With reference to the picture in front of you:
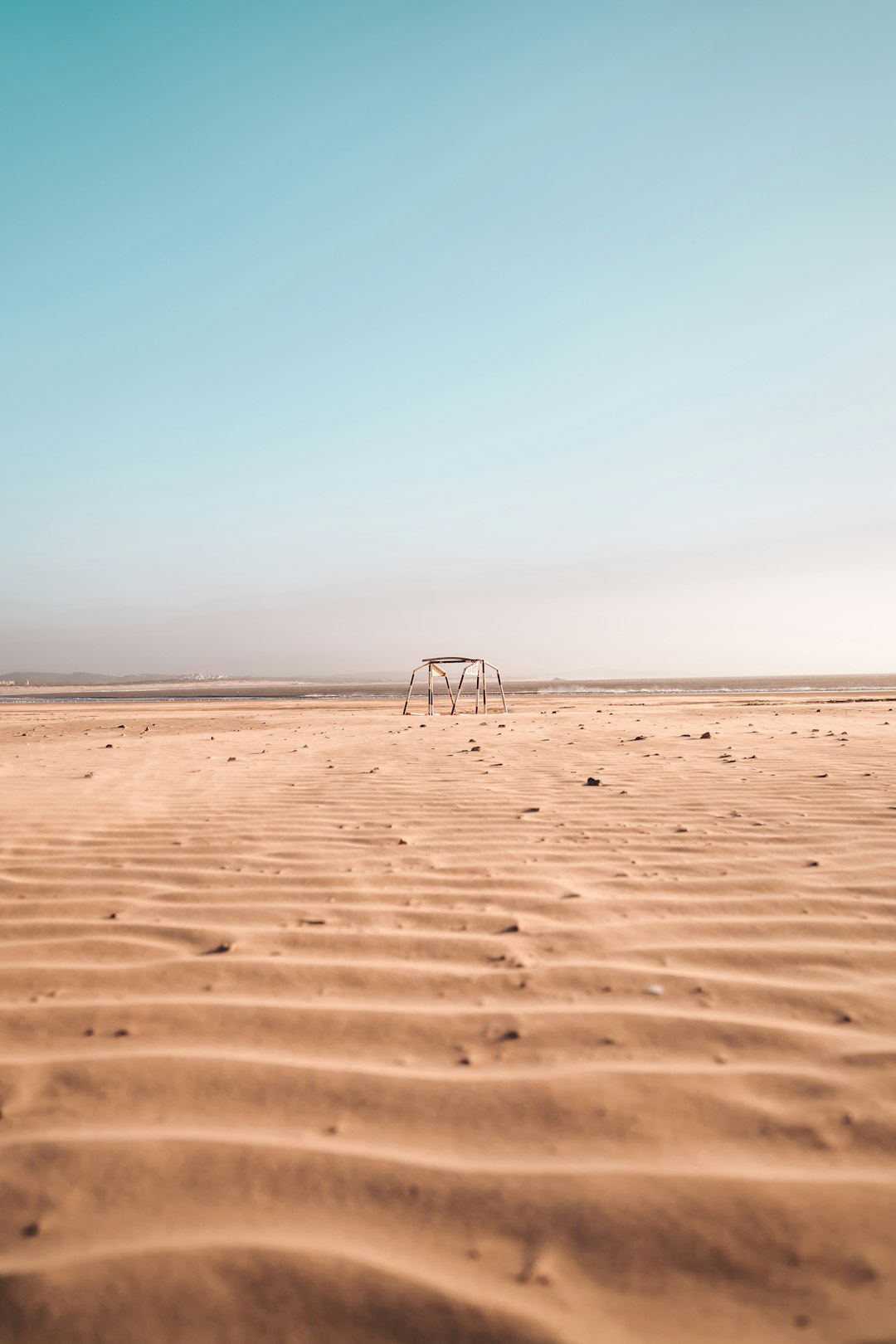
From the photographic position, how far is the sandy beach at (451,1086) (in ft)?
3.93

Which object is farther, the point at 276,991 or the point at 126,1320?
the point at 276,991

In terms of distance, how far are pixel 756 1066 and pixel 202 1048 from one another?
143cm

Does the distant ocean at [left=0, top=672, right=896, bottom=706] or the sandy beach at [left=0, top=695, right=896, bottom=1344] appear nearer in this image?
the sandy beach at [left=0, top=695, right=896, bottom=1344]

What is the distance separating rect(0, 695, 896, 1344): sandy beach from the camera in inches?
47.2

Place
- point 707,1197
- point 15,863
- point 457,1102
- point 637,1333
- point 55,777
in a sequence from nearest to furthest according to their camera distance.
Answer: point 637,1333, point 707,1197, point 457,1102, point 15,863, point 55,777

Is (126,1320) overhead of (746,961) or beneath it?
beneath

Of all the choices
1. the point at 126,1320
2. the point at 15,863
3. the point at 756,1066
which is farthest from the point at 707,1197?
Result: the point at 15,863

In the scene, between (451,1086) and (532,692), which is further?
(532,692)

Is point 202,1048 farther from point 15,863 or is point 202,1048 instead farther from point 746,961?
point 15,863

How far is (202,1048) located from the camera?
6.25 feet

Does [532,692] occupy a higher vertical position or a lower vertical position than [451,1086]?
higher

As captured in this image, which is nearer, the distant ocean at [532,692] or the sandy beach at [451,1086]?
the sandy beach at [451,1086]

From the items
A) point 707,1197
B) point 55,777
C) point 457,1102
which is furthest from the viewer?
point 55,777

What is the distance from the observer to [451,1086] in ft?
5.61
